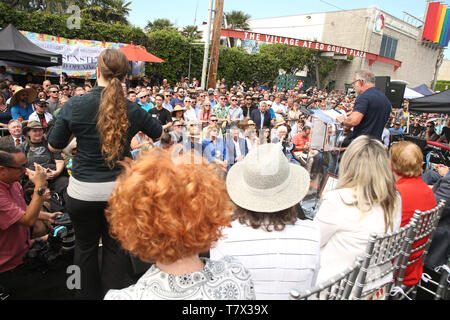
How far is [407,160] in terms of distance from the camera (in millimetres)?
2438

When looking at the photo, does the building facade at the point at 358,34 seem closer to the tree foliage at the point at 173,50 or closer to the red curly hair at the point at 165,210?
the tree foliage at the point at 173,50

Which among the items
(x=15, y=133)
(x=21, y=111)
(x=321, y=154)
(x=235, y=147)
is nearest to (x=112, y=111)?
(x=321, y=154)

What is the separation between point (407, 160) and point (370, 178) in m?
0.76

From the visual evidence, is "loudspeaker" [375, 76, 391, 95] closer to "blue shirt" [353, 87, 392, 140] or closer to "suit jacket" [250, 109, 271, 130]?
"suit jacket" [250, 109, 271, 130]

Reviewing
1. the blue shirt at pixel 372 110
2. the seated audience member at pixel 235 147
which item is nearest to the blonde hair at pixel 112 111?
the blue shirt at pixel 372 110

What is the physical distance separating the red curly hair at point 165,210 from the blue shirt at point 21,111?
6044 mm

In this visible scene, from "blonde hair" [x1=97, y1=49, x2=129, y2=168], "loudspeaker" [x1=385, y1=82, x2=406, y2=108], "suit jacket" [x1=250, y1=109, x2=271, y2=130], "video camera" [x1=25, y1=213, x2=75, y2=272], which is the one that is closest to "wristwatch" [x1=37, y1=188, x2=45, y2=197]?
"video camera" [x1=25, y1=213, x2=75, y2=272]

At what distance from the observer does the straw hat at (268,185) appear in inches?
59.4

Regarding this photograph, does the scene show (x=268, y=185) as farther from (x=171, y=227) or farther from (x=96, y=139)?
(x=96, y=139)

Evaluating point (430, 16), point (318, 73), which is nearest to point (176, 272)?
point (318, 73)

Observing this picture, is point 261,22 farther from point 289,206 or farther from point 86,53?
point 289,206

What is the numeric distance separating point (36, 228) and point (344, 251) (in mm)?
2824

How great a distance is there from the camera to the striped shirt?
1433mm

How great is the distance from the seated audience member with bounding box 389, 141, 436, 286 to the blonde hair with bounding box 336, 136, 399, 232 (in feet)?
Result: 1.84
